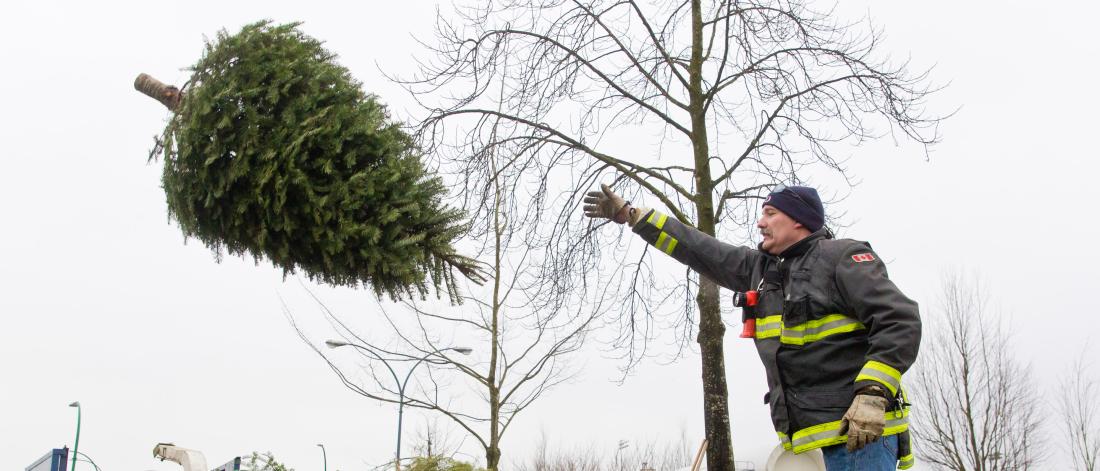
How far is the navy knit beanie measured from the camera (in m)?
3.84

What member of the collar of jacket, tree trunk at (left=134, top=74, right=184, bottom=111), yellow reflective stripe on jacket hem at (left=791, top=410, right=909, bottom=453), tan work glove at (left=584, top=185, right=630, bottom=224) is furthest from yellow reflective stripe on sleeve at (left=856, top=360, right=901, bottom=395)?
tree trunk at (left=134, top=74, right=184, bottom=111)

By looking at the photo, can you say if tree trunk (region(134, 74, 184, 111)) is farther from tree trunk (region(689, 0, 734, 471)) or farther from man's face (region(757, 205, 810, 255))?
tree trunk (region(689, 0, 734, 471))

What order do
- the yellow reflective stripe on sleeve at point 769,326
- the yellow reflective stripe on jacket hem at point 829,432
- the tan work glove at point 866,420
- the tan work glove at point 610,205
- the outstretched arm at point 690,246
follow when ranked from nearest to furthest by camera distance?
the tan work glove at point 866,420
the yellow reflective stripe on jacket hem at point 829,432
the yellow reflective stripe on sleeve at point 769,326
the outstretched arm at point 690,246
the tan work glove at point 610,205

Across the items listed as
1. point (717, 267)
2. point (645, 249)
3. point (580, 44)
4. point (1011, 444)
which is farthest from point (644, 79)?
point (1011, 444)

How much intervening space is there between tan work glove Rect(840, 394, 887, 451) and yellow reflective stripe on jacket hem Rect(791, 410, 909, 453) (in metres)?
0.16

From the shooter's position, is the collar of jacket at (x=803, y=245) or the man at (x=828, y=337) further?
the collar of jacket at (x=803, y=245)

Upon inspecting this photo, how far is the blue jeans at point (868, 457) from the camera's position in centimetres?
335

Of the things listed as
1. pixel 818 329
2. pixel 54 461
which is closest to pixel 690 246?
pixel 818 329

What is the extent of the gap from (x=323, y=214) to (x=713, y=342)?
5842mm

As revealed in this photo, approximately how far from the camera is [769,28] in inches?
388

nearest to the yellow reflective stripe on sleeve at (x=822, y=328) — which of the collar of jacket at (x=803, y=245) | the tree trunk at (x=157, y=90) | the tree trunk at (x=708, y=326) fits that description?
the collar of jacket at (x=803, y=245)

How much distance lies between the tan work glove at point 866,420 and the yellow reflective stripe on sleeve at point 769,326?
506 mm

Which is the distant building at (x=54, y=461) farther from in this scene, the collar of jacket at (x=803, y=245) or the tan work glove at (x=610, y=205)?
the collar of jacket at (x=803, y=245)

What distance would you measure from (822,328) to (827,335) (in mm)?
31
